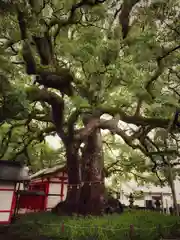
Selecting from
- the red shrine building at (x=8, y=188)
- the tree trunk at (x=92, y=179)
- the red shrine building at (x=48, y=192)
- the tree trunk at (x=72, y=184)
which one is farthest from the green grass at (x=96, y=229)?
the red shrine building at (x=48, y=192)

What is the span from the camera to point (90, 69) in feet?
25.9

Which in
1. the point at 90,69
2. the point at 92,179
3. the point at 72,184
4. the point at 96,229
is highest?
the point at 90,69

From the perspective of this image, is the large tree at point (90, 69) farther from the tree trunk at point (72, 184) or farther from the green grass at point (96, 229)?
the green grass at point (96, 229)

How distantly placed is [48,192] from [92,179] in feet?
22.3

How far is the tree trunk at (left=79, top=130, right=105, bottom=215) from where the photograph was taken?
9.88m

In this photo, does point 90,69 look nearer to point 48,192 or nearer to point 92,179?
point 92,179

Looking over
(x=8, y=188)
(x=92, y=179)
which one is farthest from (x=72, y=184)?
(x=8, y=188)

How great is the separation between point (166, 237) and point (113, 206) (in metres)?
3.36

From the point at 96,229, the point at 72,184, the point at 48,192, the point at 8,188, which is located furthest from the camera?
the point at 48,192

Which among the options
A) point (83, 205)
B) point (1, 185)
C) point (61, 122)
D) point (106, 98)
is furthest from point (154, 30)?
point (1, 185)

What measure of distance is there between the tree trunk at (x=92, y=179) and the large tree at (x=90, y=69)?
5cm

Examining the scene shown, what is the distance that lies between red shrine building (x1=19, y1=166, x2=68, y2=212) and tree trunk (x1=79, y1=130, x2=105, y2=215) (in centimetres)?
502

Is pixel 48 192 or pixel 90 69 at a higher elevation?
pixel 90 69

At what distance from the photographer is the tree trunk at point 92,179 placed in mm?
9875
